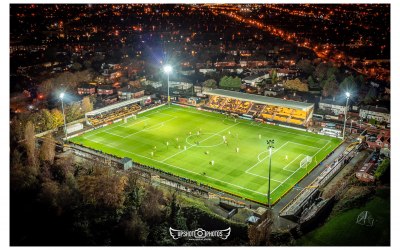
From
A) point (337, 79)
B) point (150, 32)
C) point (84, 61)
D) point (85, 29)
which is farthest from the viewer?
point (150, 32)

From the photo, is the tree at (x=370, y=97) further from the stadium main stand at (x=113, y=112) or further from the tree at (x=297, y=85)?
the stadium main stand at (x=113, y=112)

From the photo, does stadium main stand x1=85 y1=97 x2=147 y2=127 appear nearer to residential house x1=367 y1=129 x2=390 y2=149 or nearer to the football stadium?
the football stadium

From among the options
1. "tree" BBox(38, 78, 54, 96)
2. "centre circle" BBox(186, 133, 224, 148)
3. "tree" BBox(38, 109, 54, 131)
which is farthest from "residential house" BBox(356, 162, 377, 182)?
"tree" BBox(38, 78, 54, 96)

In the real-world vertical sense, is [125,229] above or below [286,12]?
below

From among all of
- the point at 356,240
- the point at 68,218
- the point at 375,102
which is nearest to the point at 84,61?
the point at 375,102

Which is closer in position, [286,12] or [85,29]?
[85,29]

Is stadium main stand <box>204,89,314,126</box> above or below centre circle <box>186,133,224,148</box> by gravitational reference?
above

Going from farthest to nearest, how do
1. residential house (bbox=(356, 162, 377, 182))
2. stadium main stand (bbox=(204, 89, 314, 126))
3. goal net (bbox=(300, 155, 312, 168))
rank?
stadium main stand (bbox=(204, 89, 314, 126)) < goal net (bbox=(300, 155, 312, 168)) < residential house (bbox=(356, 162, 377, 182))

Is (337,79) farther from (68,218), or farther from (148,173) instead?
(68,218)
